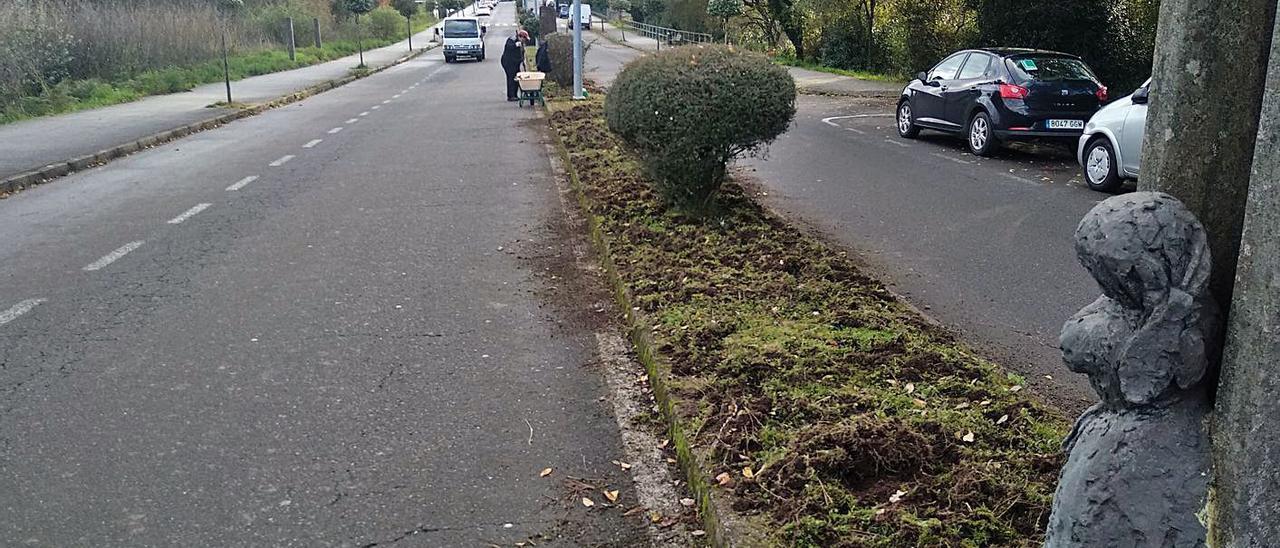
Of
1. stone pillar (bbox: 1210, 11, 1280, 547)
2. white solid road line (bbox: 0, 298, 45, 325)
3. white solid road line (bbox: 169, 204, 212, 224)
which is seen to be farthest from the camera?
white solid road line (bbox: 169, 204, 212, 224)

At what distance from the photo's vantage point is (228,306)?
7227mm

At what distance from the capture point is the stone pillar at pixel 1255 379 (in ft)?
5.75

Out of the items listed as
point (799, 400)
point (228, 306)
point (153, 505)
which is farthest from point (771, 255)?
point (153, 505)

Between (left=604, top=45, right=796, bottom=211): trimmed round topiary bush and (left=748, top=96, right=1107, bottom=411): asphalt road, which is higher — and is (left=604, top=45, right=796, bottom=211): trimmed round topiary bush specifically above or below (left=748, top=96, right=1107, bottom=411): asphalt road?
above

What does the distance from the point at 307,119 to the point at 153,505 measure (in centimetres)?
1921

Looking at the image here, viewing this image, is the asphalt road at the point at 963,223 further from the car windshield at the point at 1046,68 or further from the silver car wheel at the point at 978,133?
the car windshield at the point at 1046,68

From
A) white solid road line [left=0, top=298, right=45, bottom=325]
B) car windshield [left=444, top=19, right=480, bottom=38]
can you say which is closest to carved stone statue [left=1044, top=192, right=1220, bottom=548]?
white solid road line [left=0, top=298, right=45, bottom=325]

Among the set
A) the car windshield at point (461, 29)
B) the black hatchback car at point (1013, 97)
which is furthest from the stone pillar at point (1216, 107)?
the car windshield at point (461, 29)

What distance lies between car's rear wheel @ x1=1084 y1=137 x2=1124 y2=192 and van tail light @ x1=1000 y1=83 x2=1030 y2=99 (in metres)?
2.42

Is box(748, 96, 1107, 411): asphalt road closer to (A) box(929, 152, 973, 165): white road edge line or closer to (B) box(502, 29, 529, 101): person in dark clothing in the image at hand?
(A) box(929, 152, 973, 165): white road edge line

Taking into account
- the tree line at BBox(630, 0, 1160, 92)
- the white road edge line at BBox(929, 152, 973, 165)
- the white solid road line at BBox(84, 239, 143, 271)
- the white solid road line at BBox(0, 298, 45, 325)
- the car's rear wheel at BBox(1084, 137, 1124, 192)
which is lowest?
the white solid road line at BBox(0, 298, 45, 325)

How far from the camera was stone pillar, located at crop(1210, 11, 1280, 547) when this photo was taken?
5.75ft

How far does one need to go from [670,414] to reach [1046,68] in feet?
39.5

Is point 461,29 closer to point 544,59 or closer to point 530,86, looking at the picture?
point 544,59
